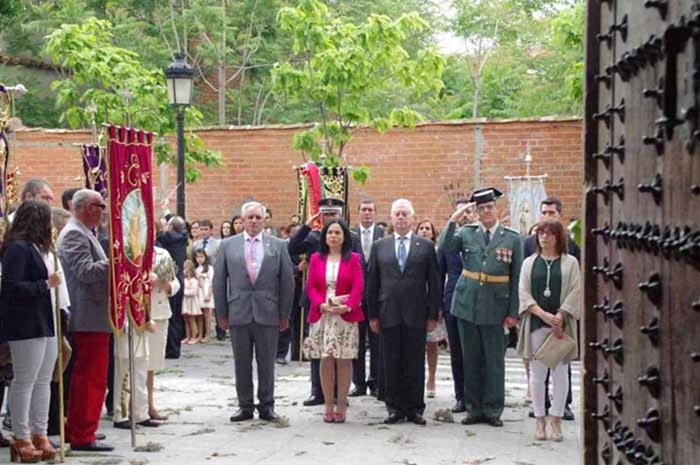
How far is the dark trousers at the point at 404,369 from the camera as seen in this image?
38.2 ft

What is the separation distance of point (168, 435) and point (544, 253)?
3.64 m

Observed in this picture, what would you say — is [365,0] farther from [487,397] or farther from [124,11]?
[487,397]

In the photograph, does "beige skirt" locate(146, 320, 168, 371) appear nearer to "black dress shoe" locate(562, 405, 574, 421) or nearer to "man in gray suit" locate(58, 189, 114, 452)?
"man in gray suit" locate(58, 189, 114, 452)

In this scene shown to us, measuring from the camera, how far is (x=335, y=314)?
11.7m

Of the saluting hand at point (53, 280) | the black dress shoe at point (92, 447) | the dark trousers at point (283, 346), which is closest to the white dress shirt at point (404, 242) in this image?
the black dress shoe at point (92, 447)

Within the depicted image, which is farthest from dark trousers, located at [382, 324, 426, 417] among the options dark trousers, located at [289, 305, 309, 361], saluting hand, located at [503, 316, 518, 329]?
dark trousers, located at [289, 305, 309, 361]

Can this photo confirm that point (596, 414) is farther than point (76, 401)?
No

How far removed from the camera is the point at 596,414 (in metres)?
2.82

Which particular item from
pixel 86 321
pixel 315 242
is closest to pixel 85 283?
pixel 86 321

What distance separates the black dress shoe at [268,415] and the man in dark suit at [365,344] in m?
1.34

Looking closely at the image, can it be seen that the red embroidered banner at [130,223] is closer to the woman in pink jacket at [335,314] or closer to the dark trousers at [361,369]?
the woman in pink jacket at [335,314]

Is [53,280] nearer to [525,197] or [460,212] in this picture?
[460,212]

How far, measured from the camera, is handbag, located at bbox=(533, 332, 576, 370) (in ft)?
34.0

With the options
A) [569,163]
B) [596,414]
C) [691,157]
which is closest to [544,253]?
[596,414]
